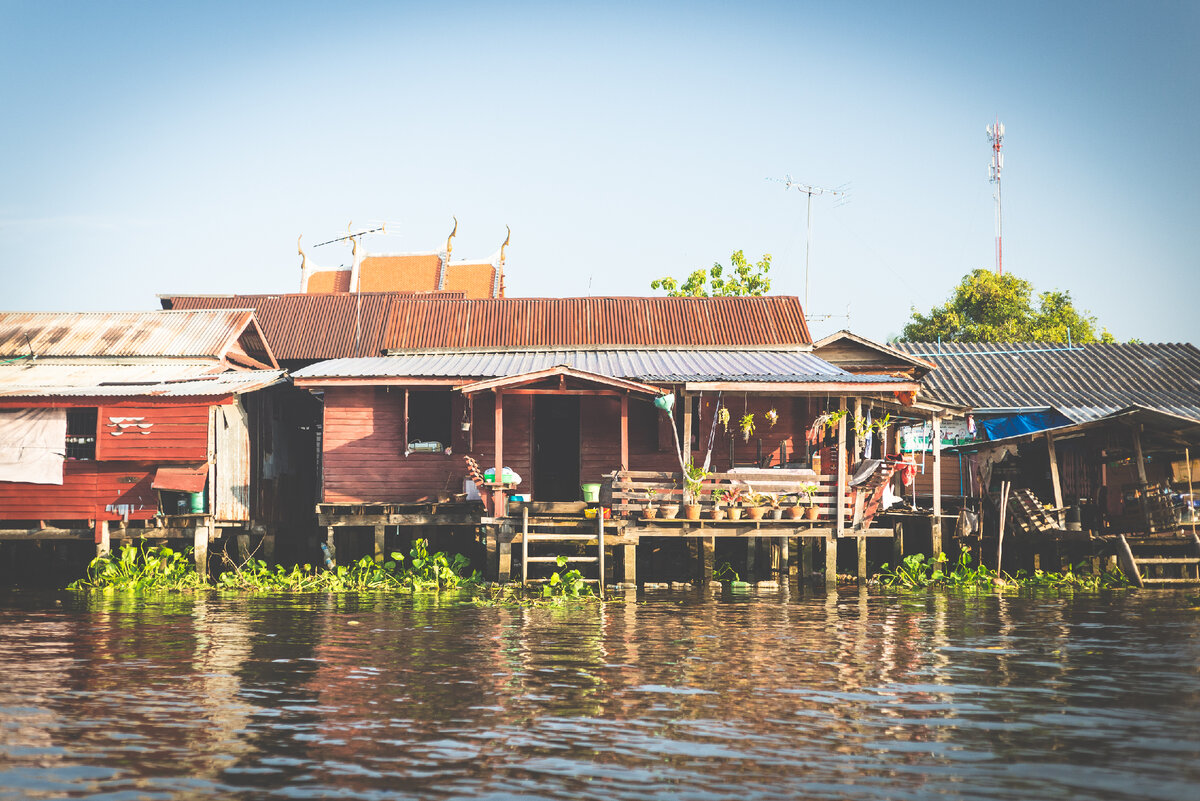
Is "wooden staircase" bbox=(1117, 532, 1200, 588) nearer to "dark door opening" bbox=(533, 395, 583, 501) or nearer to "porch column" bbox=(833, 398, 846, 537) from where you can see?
"porch column" bbox=(833, 398, 846, 537)

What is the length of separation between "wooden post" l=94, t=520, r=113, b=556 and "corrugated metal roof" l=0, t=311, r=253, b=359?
487 centimetres

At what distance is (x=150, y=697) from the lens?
10.4 meters

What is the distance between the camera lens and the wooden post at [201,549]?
2252cm

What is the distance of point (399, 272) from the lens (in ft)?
149

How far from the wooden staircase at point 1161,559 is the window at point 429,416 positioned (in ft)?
45.0

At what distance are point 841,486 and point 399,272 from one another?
27932mm

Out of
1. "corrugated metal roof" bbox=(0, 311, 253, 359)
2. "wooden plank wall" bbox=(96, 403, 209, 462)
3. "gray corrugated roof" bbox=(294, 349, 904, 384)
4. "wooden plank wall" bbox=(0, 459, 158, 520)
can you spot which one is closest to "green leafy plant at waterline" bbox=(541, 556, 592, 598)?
"gray corrugated roof" bbox=(294, 349, 904, 384)

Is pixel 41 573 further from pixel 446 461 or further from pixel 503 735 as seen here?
pixel 503 735

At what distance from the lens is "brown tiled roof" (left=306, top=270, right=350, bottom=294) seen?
45656mm

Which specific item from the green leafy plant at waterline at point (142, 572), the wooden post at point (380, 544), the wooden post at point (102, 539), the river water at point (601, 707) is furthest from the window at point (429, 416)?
the river water at point (601, 707)

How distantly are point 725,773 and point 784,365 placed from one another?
18303mm

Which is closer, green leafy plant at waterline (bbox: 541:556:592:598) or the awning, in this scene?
green leafy plant at waterline (bbox: 541:556:592:598)

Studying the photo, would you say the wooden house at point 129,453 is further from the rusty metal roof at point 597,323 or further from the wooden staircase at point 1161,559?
the wooden staircase at point 1161,559

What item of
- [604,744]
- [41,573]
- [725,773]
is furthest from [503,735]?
[41,573]
